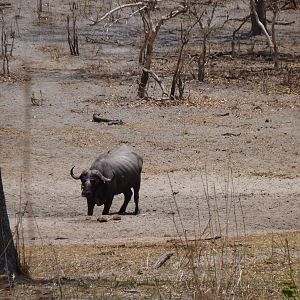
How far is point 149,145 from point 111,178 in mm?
3875

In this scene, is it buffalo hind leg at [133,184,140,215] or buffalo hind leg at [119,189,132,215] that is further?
buffalo hind leg at [119,189,132,215]

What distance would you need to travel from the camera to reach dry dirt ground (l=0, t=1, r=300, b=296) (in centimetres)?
1550

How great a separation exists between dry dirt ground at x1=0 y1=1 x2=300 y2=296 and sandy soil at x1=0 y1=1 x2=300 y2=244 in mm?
23

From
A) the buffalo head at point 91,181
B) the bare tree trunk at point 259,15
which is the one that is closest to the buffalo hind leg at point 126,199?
the buffalo head at point 91,181

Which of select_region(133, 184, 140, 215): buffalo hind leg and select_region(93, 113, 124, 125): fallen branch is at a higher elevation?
select_region(133, 184, 140, 215): buffalo hind leg

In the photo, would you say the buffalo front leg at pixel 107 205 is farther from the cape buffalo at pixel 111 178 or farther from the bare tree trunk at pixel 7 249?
the bare tree trunk at pixel 7 249

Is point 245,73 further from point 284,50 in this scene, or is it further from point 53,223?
point 53,223

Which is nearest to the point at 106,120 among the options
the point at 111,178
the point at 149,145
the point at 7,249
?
the point at 149,145

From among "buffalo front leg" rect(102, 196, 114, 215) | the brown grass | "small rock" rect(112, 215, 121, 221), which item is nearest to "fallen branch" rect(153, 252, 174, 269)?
the brown grass

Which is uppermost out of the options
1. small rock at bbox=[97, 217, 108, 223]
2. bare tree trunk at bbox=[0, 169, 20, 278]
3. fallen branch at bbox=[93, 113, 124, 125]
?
bare tree trunk at bbox=[0, 169, 20, 278]

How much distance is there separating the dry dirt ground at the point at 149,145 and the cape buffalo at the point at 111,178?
36 cm

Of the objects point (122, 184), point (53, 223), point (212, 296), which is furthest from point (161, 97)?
point (212, 296)

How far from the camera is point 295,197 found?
1725cm

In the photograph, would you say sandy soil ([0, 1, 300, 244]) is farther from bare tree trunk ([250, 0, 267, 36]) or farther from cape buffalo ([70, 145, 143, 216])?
bare tree trunk ([250, 0, 267, 36])
